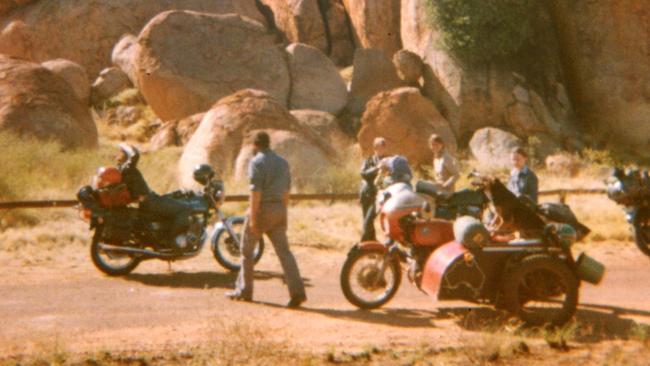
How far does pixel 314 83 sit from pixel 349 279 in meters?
22.8

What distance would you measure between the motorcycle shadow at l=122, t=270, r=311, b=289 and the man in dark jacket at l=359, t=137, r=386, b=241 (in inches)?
54.7

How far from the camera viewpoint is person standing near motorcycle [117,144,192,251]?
11625 millimetres

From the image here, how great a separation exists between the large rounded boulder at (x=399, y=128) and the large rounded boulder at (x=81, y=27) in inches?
546

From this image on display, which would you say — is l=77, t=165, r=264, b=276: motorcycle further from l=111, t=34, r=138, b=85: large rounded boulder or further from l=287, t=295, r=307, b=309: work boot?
l=111, t=34, r=138, b=85: large rounded boulder

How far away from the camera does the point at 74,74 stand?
34969 millimetres

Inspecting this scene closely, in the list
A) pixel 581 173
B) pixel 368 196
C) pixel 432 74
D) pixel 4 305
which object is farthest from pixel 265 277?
pixel 432 74

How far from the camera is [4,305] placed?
32.7 feet

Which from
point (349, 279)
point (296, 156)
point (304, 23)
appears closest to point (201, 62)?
point (304, 23)

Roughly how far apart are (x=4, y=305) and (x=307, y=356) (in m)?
3.86

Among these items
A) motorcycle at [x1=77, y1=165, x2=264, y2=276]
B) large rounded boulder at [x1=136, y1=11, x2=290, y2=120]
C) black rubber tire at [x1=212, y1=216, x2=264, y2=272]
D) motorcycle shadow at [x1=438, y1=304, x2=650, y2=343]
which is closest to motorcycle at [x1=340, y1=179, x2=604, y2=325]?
motorcycle shadow at [x1=438, y1=304, x2=650, y2=343]

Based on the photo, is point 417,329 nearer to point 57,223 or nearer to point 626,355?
point 626,355

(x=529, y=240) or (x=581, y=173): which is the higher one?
(x=581, y=173)

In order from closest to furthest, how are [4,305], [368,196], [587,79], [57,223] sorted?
[4,305] → [368,196] → [57,223] → [587,79]

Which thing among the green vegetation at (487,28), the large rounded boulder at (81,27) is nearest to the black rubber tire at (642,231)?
the green vegetation at (487,28)
